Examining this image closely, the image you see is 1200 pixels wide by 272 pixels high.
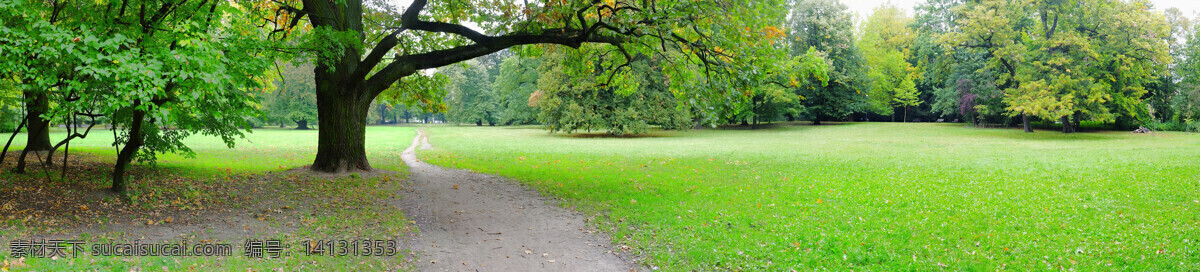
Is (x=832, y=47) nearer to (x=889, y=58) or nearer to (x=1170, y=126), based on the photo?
(x=889, y=58)

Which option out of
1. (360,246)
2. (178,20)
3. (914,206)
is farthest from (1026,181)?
(178,20)

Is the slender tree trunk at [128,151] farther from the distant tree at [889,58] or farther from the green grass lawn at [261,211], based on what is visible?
the distant tree at [889,58]

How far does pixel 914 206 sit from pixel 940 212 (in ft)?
1.63

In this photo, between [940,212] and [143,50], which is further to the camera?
[940,212]

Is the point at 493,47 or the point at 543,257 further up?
the point at 493,47

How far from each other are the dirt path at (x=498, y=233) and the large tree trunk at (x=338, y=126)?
190cm

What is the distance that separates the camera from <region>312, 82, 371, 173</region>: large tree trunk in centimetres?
1116

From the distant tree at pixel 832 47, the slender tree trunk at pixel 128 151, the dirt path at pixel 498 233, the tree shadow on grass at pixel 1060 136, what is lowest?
the dirt path at pixel 498 233

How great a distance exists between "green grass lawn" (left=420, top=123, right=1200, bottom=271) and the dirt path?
1.65 feet

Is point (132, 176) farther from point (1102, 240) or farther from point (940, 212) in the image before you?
point (1102, 240)

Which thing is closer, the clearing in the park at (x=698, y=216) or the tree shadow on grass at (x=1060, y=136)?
the clearing in the park at (x=698, y=216)

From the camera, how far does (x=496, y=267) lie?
5637 millimetres

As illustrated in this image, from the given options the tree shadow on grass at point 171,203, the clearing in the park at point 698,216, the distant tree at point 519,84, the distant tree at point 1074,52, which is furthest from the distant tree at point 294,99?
the distant tree at point 1074,52

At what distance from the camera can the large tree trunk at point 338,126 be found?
11156 mm
